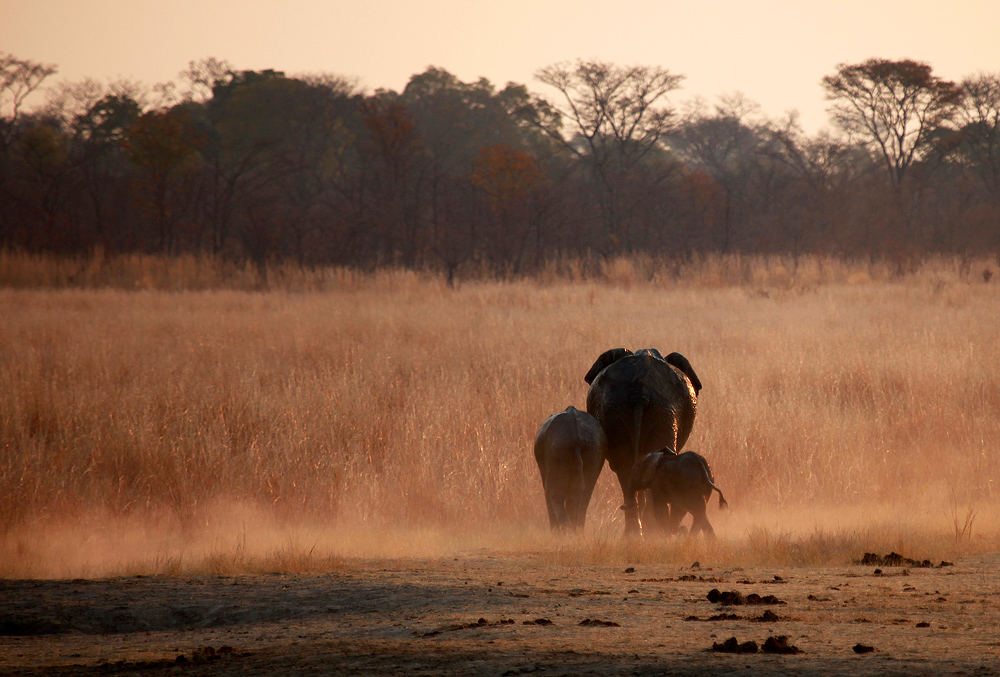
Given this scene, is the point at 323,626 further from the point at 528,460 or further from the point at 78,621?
the point at 528,460

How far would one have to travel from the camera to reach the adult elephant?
14.8ft

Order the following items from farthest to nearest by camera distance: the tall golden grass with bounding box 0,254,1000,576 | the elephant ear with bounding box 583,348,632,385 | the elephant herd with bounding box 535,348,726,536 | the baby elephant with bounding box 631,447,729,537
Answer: the tall golden grass with bounding box 0,254,1000,576
the elephant ear with bounding box 583,348,632,385
the elephant herd with bounding box 535,348,726,536
the baby elephant with bounding box 631,447,729,537

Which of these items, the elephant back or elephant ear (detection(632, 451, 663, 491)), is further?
the elephant back

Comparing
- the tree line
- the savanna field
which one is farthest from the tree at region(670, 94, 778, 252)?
the savanna field

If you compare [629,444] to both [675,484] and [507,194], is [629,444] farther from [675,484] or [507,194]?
[507,194]

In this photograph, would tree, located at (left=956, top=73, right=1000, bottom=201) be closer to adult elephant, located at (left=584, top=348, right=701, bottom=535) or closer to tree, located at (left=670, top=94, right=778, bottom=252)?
tree, located at (left=670, top=94, right=778, bottom=252)

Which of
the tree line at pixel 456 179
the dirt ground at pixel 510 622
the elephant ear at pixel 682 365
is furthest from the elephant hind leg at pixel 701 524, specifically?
the tree line at pixel 456 179

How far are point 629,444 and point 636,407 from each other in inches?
9.1

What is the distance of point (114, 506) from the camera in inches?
246

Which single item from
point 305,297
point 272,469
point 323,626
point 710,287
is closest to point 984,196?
point 710,287

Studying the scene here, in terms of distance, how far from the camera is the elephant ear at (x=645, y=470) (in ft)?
13.5

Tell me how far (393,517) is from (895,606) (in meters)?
3.80

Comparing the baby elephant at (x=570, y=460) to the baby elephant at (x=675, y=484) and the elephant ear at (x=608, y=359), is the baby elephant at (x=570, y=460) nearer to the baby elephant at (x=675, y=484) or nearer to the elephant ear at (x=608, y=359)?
the baby elephant at (x=675, y=484)

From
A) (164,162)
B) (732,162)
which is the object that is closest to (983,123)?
(732,162)
